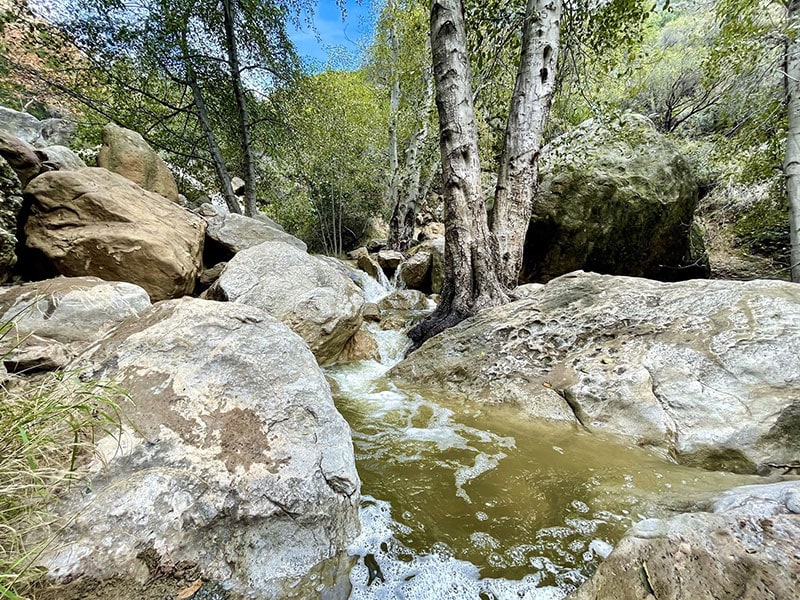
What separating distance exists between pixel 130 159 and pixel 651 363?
291 inches

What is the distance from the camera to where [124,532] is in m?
1.17

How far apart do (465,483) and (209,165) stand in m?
10.2

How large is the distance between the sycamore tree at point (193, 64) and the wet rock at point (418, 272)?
424cm

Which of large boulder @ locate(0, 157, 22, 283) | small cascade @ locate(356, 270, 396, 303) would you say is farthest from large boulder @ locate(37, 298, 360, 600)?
small cascade @ locate(356, 270, 396, 303)

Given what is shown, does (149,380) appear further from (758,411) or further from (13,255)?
(758,411)

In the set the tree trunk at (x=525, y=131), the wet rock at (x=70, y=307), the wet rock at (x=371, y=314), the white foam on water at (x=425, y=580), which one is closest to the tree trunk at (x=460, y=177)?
the tree trunk at (x=525, y=131)

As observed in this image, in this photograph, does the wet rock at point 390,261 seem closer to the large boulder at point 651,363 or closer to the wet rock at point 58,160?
the large boulder at point 651,363

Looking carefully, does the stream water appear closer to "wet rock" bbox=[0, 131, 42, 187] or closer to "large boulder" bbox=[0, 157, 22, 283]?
"large boulder" bbox=[0, 157, 22, 283]

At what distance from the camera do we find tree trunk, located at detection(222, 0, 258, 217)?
25.3 feet

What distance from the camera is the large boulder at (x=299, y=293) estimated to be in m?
3.82

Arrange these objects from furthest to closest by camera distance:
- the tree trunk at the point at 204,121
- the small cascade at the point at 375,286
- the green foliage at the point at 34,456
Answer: the small cascade at the point at 375,286 < the tree trunk at the point at 204,121 < the green foliage at the point at 34,456

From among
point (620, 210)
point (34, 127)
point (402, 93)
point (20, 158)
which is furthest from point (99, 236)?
point (34, 127)

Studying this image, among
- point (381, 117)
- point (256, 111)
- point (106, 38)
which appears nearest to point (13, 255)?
point (106, 38)

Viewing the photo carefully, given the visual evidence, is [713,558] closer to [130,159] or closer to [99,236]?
[99,236]
